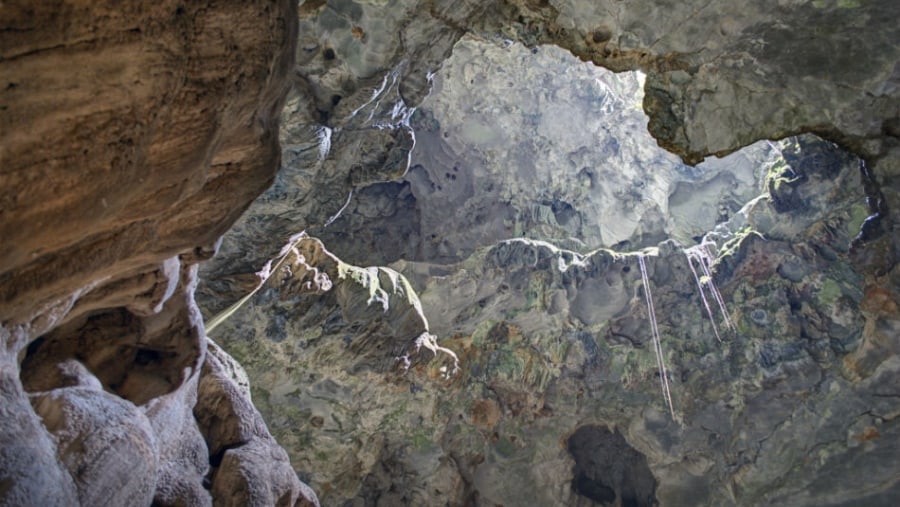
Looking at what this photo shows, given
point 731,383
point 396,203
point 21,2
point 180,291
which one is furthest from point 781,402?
point 21,2

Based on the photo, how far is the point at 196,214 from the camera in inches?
127

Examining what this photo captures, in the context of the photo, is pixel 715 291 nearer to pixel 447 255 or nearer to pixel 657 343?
pixel 657 343

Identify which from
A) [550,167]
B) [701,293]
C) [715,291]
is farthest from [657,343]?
[550,167]

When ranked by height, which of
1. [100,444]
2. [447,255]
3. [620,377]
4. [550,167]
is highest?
[100,444]

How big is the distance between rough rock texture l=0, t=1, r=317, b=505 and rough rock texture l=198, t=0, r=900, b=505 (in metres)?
3.22

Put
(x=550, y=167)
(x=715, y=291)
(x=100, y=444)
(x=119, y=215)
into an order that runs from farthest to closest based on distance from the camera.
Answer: (x=550, y=167), (x=715, y=291), (x=100, y=444), (x=119, y=215)

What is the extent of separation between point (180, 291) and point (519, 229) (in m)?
11.7

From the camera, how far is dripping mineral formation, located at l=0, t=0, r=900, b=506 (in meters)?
2.47

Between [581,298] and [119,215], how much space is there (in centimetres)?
979

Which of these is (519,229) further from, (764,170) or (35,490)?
(35,490)

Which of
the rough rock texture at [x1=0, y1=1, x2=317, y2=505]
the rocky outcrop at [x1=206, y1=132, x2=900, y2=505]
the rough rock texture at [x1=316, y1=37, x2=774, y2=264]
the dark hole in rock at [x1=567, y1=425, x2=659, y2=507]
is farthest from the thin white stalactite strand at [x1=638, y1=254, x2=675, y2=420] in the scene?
the rough rock texture at [x1=0, y1=1, x2=317, y2=505]

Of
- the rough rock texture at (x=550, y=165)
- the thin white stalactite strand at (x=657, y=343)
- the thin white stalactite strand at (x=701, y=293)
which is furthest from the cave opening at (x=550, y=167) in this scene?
the thin white stalactite strand at (x=657, y=343)

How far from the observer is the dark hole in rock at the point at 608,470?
12.2 meters

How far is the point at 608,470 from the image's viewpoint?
41.3ft
